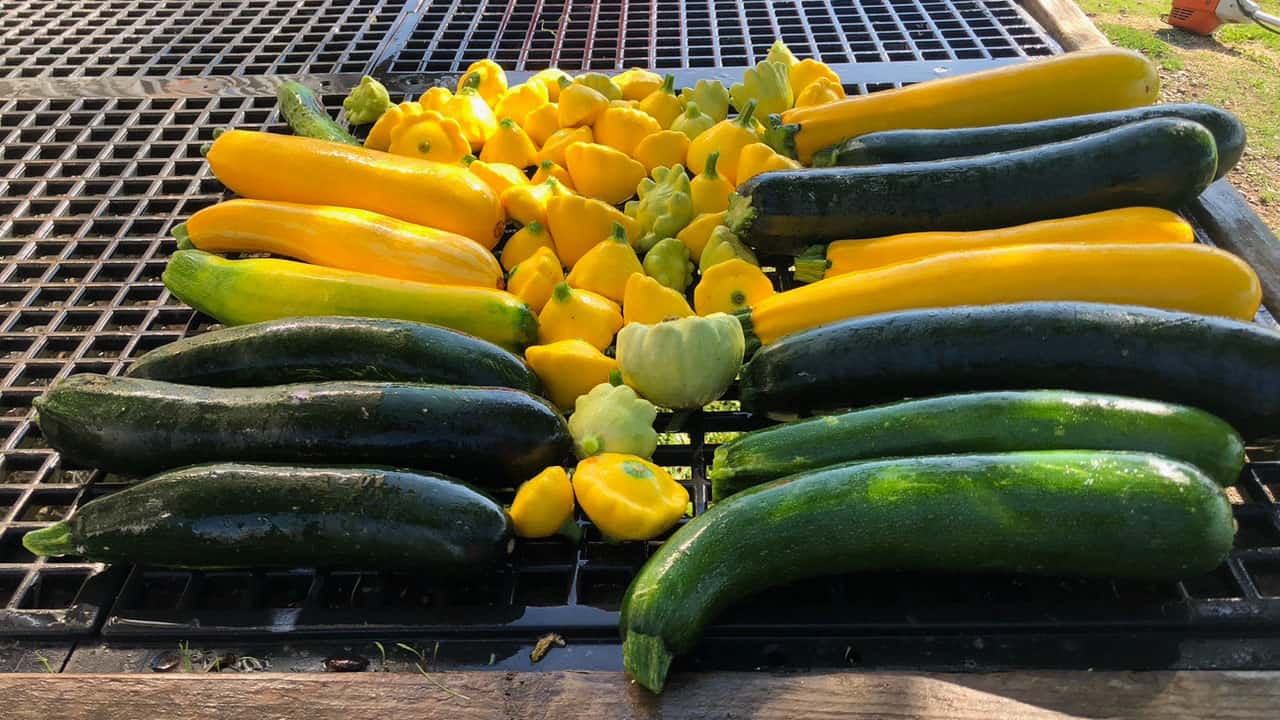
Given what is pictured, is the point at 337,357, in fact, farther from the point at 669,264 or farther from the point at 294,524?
the point at 669,264

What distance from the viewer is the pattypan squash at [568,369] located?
6.22ft

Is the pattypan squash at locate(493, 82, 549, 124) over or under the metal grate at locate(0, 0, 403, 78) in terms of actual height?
over

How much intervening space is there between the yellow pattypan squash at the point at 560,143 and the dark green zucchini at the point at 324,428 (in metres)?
1.11

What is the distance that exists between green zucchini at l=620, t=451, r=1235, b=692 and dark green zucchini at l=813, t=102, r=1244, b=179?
118 centimetres

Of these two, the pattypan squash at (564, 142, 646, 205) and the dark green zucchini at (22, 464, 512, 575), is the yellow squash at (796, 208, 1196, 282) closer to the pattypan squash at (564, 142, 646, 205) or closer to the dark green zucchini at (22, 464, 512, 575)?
the pattypan squash at (564, 142, 646, 205)

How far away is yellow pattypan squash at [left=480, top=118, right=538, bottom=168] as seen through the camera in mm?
2580

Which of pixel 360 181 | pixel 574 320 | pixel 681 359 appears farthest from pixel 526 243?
pixel 681 359

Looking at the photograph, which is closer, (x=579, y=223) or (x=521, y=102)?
(x=579, y=223)

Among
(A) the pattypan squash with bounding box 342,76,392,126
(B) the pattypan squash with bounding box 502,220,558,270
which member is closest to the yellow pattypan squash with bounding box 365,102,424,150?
(A) the pattypan squash with bounding box 342,76,392,126

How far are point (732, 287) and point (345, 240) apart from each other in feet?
3.31

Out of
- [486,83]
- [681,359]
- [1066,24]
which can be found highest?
[1066,24]

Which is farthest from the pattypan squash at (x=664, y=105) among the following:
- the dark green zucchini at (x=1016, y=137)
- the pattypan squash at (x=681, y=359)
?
the pattypan squash at (x=681, y=359)

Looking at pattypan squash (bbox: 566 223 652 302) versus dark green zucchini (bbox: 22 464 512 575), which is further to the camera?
pattypan squash (bbox: 566 223 652 302)

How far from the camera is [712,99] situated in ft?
9.02
